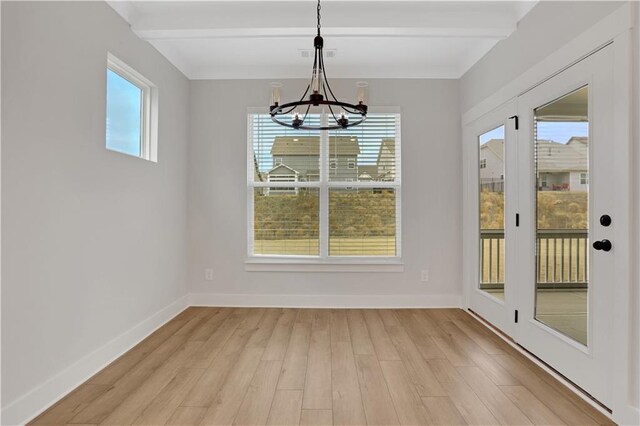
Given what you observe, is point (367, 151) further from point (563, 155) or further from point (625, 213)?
point (625, 213)

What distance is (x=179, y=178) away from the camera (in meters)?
4.04

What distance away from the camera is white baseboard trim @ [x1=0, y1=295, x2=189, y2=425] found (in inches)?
75.1

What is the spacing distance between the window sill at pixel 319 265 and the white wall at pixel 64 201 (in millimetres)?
1260

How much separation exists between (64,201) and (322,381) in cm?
205

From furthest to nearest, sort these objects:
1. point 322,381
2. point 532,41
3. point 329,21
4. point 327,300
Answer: point 327,300, point 329,21, point 532,41, point 322,381

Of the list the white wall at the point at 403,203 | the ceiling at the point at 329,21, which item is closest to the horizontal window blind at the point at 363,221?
the white wall at the point at 403,203

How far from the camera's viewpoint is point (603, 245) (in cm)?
204

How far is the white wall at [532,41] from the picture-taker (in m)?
2.23

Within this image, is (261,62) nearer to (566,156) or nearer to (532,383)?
(566,156)

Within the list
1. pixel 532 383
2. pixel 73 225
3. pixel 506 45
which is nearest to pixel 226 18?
pixel 73 225

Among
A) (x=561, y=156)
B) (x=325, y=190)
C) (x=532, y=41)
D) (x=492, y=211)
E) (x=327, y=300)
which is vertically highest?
(x=532, y=41)

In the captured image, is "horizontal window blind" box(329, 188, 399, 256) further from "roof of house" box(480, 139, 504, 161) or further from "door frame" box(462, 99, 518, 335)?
"roof of house" box(480, 139, 504, 161)

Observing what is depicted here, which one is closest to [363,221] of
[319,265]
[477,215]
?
[319,265]

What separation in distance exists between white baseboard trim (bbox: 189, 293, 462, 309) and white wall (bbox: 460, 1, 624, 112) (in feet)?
7.51
